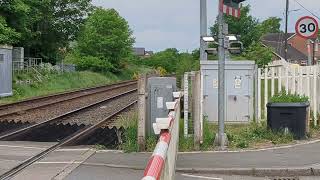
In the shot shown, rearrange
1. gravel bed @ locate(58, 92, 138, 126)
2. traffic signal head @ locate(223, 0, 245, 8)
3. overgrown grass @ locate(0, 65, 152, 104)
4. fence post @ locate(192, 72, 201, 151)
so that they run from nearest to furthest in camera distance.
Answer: fence post @ locate(192, 72, 201, 151)
traffic signal head @ locate(223, 0, 245, 8)
gravel bed @ locate(58, 92, 138, 126)
overgrown grass @ locate(0, 65, 152, 104)

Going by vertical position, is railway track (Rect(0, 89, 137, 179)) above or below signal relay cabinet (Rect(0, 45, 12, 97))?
below

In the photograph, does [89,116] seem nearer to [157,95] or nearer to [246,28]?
[157,95]

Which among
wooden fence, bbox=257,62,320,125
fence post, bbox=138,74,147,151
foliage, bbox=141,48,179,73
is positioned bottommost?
fence post, bbox=138,74,147,151

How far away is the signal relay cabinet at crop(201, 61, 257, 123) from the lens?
15836 mm

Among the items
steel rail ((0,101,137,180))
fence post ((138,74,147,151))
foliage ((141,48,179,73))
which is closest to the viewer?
steel rail ((0,101,137,180))

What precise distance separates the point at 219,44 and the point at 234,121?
148 inches

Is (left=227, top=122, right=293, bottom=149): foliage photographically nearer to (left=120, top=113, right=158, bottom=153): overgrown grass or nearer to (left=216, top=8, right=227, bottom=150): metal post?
(left=216, top=8, right=227, bottom=150): metal post

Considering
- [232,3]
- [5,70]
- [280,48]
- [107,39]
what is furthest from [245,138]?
[280,48]

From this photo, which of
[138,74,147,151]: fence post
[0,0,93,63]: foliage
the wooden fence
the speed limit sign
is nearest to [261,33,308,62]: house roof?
[0,0,93,63]: foliage

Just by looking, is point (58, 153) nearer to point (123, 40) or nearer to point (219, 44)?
point (219, 44)

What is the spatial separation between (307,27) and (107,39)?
220ft

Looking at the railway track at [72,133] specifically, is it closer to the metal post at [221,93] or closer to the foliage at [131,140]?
the foliage at [131,140]

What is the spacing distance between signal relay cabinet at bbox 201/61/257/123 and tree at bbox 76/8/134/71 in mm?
65075

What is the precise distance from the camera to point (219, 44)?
41.6ft
